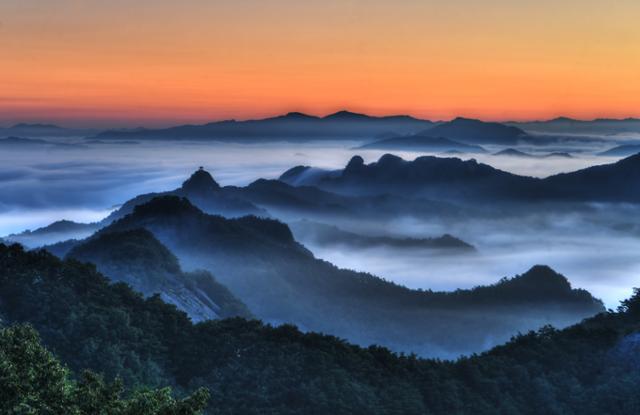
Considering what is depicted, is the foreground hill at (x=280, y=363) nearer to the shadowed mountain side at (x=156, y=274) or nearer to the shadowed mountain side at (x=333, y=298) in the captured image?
the shadowed mountain side at (x=156, y=274)

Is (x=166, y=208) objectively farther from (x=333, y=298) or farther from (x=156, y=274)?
(x=156, y=274)

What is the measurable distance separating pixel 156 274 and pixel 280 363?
36.9 meters

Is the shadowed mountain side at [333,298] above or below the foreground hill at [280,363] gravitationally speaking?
below

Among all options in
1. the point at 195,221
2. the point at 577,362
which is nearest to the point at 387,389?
the point at 577,362

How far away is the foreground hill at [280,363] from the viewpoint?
141 feet

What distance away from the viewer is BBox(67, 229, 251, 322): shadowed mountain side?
77438 millimetres

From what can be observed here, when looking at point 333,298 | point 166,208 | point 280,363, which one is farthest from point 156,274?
point 166,208

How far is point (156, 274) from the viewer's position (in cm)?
7975

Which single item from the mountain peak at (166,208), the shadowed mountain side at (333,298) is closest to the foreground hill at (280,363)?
the shadowed mountain side at (333,298)

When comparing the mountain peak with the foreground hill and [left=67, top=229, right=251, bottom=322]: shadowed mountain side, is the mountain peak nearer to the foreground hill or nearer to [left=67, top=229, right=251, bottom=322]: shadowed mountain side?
[left=67, top=229, right=251, bottom=322]: shadowed mountain side

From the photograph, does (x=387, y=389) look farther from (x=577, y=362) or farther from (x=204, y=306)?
(x=204, y=306)

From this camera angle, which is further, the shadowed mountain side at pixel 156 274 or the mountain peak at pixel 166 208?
the mountain peak at pixel 166 208

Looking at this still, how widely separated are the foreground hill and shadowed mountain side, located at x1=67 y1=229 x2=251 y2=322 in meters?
21.7

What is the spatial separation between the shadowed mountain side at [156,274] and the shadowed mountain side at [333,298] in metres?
12.7
